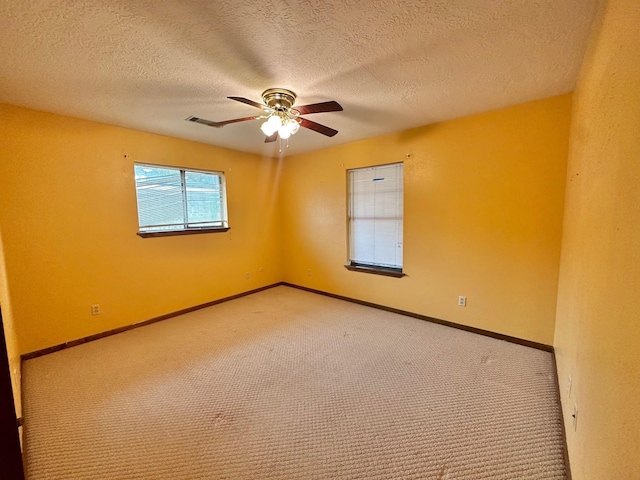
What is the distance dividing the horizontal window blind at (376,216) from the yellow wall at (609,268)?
1.92 meters

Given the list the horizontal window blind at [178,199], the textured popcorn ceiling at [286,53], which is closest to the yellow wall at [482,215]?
the textured popcorn ceiling at [286,53]

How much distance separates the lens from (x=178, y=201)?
→ 357cm

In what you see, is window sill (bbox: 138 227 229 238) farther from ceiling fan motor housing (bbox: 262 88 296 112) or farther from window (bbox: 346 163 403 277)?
ceiling fan motor housing (bbox: 262 88 296 112)

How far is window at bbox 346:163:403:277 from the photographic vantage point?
137 inches

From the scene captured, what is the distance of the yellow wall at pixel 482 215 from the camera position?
2436mm

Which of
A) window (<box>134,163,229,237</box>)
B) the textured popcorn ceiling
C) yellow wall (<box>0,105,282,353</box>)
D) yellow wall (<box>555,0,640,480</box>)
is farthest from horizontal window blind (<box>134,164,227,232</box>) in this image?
yellow wall (<box>555,0,640,480</box>)

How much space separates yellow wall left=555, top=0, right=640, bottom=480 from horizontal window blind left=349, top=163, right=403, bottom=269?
1.92 meters

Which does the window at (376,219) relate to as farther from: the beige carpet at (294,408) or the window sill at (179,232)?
the window sill at (179,232)

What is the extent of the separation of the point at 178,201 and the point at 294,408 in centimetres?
293

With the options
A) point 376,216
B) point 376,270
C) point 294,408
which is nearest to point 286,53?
point 294,408

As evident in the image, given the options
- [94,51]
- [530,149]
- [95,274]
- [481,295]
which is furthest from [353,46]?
[95,274]

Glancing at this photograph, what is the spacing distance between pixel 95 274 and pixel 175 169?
1.51 m

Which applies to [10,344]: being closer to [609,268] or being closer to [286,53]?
[286,53]

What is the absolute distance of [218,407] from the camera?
6.08ft
